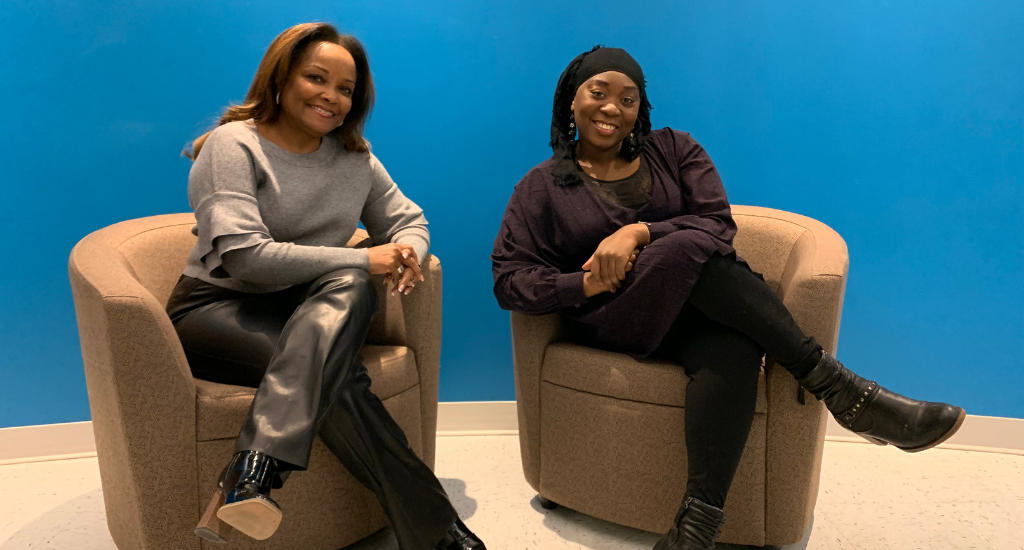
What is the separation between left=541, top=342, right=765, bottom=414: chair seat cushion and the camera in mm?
1693

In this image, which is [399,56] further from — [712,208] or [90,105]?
[712,208]

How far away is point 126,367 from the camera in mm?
1455

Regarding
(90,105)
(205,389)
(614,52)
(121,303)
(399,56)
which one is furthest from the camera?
(399,56)

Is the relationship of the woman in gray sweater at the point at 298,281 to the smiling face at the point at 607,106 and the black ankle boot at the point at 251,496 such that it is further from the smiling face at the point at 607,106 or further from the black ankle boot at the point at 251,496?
the smiling face at the point at 607,106

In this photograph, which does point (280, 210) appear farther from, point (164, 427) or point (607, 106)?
point (607, 106)

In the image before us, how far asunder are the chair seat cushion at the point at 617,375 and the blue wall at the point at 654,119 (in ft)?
2.58

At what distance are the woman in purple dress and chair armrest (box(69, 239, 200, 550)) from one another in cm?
80

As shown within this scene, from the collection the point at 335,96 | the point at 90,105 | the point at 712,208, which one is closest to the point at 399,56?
the point at 335,96

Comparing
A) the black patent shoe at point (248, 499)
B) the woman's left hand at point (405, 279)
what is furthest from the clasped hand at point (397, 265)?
the black patent shoe at point (248, 499)

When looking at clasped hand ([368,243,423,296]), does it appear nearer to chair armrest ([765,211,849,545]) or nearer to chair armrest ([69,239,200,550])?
chair armrest ([69,239,200,550])

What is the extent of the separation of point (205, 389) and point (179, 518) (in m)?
0.27

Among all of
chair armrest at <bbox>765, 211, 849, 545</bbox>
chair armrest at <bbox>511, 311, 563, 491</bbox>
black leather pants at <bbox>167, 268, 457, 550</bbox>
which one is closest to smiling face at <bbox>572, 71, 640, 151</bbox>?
chair armrest at <bbox>511, 311, 563, 491</bbox>

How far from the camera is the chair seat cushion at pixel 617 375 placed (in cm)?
169

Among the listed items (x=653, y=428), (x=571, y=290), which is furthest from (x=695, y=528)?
(x=571, y=290)
